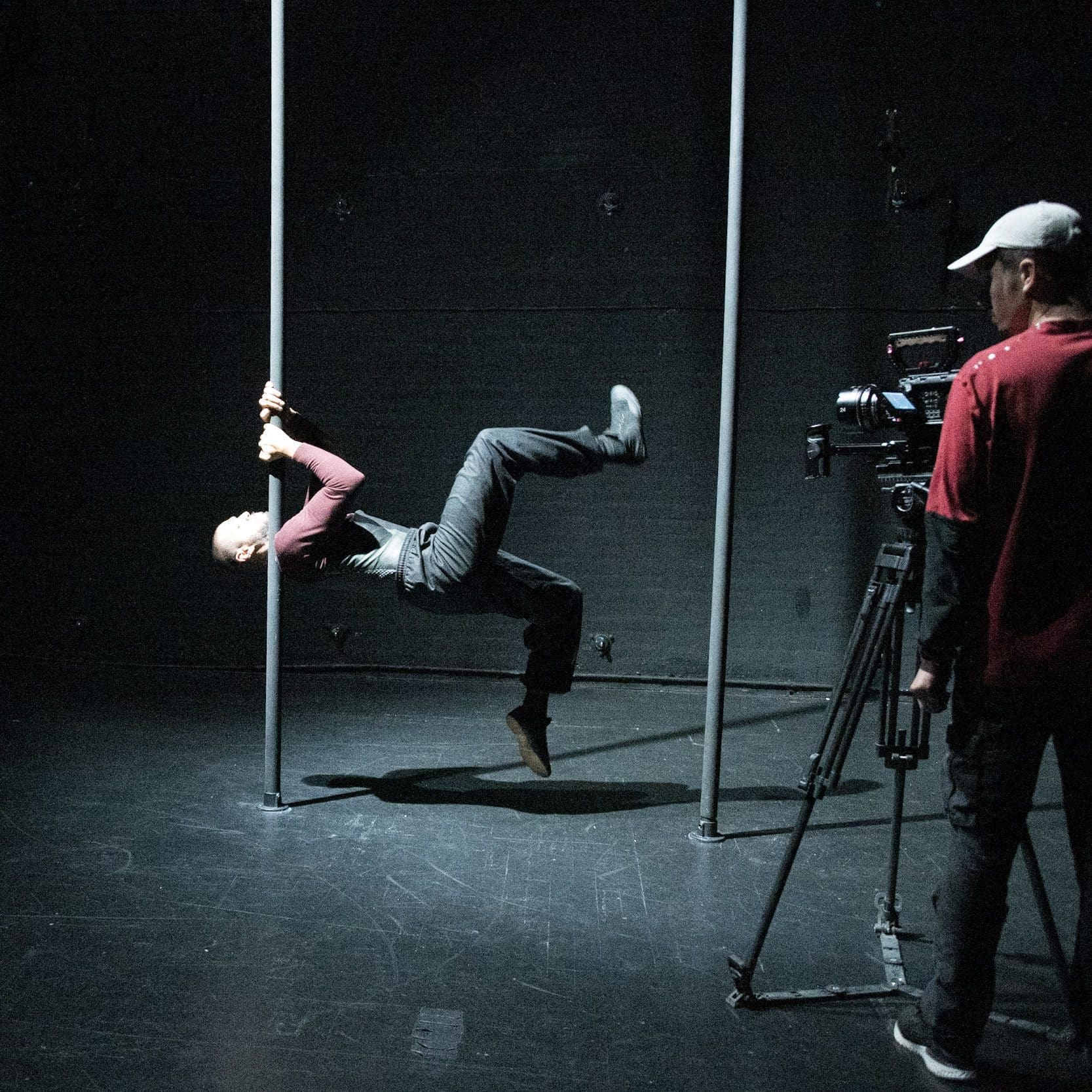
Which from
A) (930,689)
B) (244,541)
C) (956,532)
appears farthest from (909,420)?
(244,541)

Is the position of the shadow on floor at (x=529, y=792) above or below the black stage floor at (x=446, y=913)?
below

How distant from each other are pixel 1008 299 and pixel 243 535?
2761 mm

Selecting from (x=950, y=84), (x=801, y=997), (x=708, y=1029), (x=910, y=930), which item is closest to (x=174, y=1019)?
(x=708, y=1029)

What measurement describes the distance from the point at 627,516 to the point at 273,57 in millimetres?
3111

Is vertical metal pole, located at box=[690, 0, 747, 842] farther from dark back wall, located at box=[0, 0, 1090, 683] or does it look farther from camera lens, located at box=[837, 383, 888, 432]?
dark back wall, located at box=[0, 0, 1090, 683]

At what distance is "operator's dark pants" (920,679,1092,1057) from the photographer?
6.06ft

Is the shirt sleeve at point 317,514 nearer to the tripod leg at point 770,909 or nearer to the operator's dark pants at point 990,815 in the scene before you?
the tripod leg at point 770,909

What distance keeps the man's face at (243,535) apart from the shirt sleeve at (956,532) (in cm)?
254

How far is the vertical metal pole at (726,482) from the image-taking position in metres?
3.27

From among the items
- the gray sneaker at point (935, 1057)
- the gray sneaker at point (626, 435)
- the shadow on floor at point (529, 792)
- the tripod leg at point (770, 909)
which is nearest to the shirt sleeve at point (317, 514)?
the gray sneaker at point (626, 435)

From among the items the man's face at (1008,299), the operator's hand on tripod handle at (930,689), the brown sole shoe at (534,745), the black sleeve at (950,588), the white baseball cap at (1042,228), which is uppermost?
the white baseball cap at (1042,228)

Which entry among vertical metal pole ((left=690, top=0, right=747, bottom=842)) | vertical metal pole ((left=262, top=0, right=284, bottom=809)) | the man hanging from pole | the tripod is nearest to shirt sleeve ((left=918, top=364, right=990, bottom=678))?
the tripod

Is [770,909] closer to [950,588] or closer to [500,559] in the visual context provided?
[950,588]

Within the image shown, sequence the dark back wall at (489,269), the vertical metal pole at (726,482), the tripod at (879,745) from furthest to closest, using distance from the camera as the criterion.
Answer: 1. the dark back wall at (489,269)
2. the vertical metal pole at (726,482)
3. the tripod at (879,745)
